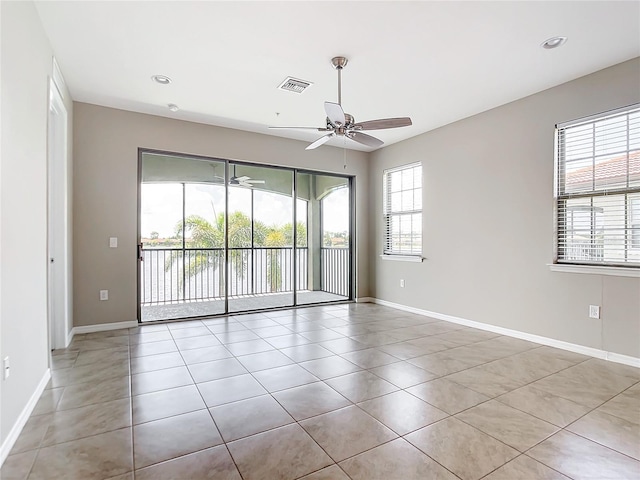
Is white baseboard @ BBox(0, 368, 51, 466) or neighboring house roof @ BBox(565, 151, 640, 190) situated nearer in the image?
white baseboard @ BBox(0, 368, 51, 466)

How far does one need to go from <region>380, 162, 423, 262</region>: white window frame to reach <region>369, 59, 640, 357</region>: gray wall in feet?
0.44

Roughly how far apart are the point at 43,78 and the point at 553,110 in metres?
4.67

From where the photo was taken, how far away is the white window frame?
5.29 meters

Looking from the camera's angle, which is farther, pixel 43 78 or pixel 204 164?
pixel 204 164

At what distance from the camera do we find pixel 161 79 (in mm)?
3479

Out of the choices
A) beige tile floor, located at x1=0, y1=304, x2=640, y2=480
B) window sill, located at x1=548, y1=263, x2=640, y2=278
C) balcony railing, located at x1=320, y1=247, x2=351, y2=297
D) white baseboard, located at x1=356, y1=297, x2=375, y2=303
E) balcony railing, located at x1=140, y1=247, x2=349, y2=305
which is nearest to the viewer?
beige tile floor, located at x1=0, y1=304, x2=640, y2=480

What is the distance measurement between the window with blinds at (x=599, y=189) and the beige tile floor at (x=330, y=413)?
106 cm

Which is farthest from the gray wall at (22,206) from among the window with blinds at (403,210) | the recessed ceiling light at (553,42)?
the window with blinds at (403,210)

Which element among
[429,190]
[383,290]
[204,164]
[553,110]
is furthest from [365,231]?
[553,110]

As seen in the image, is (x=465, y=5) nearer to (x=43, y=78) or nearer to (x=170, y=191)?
(x=43, y=78)

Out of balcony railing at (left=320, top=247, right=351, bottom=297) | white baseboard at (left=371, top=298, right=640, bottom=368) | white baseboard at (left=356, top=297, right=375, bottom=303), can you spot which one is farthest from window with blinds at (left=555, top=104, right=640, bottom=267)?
balcony railing at (left=320, top=247, right=351, bottom=297)

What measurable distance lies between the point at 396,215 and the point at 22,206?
4756 millimetres

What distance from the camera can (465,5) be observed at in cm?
234

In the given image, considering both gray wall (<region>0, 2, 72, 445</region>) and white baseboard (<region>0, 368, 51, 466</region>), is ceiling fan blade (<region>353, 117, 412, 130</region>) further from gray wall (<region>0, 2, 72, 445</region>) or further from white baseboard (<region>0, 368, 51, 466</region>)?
white baseboard (<region>0, 368, 51, 466</region>)
